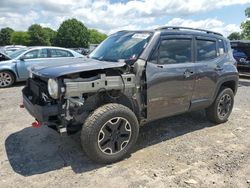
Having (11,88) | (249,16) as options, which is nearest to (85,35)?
(249,16)

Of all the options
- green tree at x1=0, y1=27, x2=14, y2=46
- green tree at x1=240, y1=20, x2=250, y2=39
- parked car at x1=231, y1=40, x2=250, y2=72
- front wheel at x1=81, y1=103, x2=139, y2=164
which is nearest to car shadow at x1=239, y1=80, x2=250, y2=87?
parked car at x1=231, y1=40, x2=250, y2=72

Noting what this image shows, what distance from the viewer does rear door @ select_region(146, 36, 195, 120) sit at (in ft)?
15.9

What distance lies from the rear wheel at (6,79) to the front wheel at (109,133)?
762 cm

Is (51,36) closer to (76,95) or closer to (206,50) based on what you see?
(206,50)

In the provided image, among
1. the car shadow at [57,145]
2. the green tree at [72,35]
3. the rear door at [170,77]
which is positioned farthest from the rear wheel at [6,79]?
the green tree at [72,35]

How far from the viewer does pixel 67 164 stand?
4441mm

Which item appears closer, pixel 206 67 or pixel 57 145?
pixel 57 145

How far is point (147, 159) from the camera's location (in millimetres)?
4633

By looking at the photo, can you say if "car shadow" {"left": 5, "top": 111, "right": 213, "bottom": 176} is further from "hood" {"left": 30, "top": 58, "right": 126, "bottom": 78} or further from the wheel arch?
"hood" {"left": 30, "top": 58, "right": 126, "bottom": 78}

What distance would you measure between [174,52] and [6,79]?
7613 millimetres

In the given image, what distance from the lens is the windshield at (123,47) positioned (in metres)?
4.90

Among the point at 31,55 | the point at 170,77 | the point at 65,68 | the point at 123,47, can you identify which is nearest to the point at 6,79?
the point at 31,55

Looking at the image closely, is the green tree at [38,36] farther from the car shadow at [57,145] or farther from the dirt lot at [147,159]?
the dirt lot at [147,159]

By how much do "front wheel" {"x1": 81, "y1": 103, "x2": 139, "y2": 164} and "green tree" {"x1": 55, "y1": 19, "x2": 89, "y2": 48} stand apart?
83.2 metres
